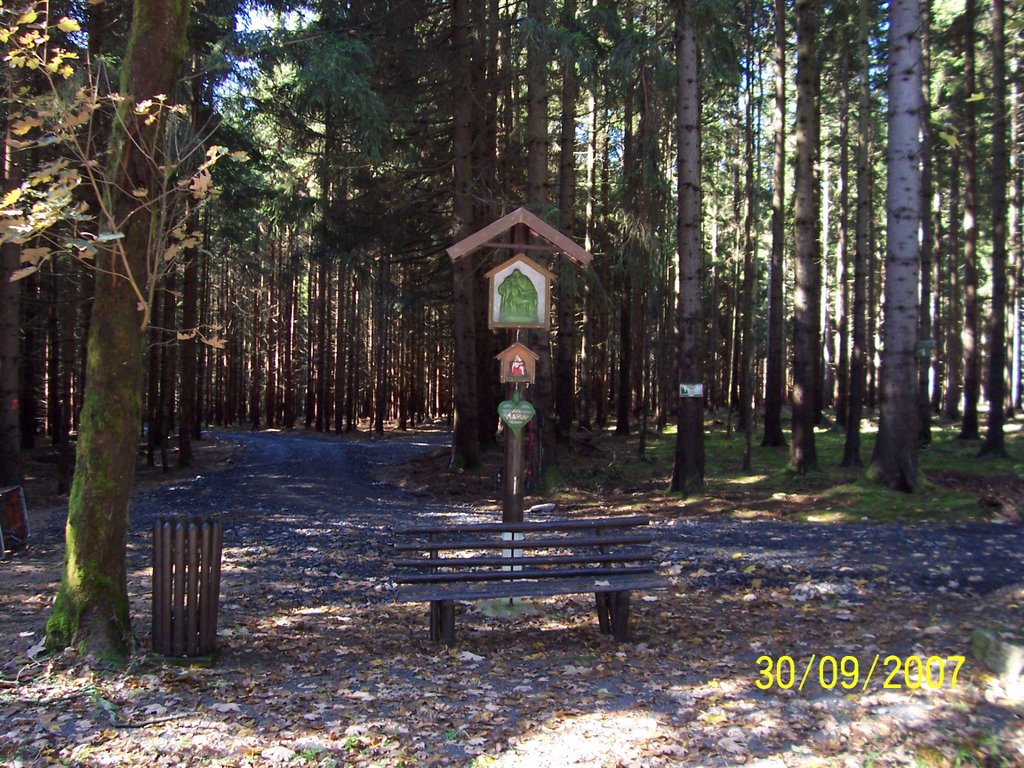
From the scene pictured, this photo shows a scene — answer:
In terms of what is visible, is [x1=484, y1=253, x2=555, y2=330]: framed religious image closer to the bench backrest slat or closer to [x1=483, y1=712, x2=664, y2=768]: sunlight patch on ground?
the bench backrest slat

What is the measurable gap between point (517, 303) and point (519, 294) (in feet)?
0.31

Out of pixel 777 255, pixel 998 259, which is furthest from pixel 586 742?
pixel 998 259

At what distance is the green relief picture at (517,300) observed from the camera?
8.34 meters

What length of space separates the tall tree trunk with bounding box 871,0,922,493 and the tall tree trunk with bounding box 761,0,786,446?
614 cm

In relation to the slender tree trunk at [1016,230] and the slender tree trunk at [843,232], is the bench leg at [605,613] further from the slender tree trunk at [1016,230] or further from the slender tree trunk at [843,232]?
the slender tree trunk at [1016,230]

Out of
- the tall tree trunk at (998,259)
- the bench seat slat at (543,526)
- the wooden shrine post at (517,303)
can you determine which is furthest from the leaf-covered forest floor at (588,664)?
the tall tree trunk at (998,259)

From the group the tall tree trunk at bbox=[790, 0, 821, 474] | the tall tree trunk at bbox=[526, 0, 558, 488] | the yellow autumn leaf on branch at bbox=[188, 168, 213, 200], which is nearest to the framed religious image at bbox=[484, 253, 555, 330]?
the yellow autumn leaf on branch at bbox=[188, 168, 213, 200]

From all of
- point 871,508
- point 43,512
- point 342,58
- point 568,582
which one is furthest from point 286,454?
point 568,582

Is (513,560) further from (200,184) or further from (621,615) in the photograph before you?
(200,184)

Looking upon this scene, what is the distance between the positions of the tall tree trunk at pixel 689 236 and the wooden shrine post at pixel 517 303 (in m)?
6.50

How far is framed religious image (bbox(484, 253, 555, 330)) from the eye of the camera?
327 inches

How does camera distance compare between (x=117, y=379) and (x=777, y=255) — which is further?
(x=777, y=255)

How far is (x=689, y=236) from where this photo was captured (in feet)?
48.0

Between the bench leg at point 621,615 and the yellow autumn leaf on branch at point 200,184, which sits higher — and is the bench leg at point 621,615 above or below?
below
